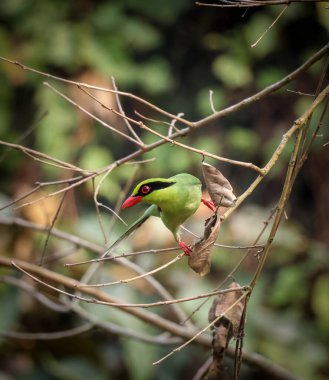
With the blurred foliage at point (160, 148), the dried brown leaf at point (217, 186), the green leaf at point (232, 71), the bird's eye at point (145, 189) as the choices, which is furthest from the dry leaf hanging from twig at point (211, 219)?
the green leaf at point (232, 71)

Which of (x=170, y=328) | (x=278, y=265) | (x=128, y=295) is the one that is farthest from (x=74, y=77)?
(x=170, y=328)

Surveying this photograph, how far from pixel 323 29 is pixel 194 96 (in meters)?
1.06

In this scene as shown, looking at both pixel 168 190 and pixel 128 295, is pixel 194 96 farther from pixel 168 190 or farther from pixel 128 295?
pixel 168 190

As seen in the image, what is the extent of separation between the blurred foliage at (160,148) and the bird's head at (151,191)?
2400 millimetres

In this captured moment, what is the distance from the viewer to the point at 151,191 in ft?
3.22

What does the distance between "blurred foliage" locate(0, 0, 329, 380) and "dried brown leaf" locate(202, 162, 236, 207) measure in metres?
2.37

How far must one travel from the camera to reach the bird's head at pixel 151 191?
38.3 inches

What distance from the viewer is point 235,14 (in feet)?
5.22

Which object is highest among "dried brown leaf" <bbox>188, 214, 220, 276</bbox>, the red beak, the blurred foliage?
the red beak

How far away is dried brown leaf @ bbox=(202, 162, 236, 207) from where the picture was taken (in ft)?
3.32

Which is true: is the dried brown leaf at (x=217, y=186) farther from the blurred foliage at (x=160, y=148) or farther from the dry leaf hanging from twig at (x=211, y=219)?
the blurred foliage at (x=160, y=148)

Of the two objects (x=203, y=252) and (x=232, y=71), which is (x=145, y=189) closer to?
(x=203, y=252)

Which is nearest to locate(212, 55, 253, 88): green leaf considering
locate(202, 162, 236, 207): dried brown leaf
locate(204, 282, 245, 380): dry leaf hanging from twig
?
locate(204, 282, 245, 380): dry leaf hanging from twig

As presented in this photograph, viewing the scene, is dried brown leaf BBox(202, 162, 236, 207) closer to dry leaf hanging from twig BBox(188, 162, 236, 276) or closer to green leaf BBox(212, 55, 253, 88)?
dry leaf hanging from twig BBox(188, 162, 236, 276)
